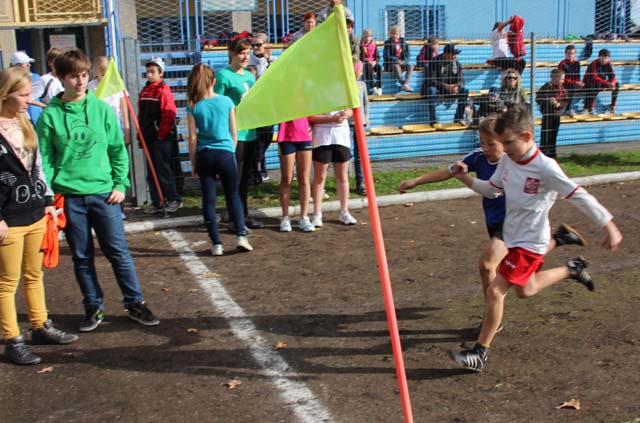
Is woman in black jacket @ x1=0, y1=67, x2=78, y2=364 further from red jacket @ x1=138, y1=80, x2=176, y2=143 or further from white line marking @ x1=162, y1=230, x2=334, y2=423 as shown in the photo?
red jacket @ x1=138, y1=80, x2=176, y2=143

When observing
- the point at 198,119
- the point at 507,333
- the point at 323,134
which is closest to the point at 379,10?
the point at 323,134

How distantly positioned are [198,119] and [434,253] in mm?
2793

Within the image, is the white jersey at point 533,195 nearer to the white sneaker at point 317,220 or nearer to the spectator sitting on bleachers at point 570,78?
the white sneaker at point 317,220

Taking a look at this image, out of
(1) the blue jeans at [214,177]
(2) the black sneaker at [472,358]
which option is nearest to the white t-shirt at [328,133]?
(1) the blue jeans at [214,177]

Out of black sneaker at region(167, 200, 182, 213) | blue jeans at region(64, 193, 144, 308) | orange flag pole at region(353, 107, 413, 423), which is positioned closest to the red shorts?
orange flag pole at region(353, 107, 413, 423)

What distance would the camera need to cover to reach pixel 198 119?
7688mm

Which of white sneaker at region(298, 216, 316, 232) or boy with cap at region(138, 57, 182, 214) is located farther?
boy with cap at region(138, 57, 182, 214)

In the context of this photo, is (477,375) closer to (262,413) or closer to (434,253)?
(262,413)

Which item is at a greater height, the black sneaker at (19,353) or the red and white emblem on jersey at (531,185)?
the red and white emblem on jersey at (531,185)

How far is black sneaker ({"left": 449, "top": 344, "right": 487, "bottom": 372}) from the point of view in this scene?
15.3 feet

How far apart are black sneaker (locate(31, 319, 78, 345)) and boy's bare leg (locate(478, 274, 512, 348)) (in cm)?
299

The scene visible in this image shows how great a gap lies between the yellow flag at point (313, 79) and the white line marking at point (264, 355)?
1.65 metres

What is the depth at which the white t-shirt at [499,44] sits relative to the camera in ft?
49.7

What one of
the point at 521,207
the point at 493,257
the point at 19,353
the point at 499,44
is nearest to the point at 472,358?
the point at 493,257
